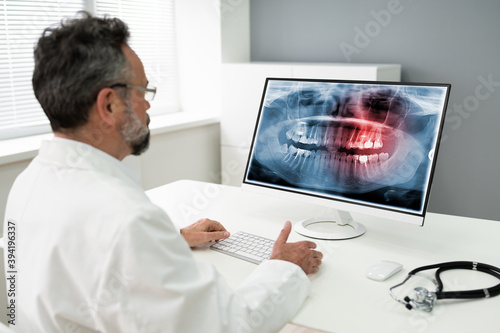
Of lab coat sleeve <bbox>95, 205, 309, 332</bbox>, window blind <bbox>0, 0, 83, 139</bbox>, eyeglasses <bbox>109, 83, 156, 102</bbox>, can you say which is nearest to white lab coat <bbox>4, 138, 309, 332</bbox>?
lab coat sleeve <bbox>95, 205, 309, 332</bbox>

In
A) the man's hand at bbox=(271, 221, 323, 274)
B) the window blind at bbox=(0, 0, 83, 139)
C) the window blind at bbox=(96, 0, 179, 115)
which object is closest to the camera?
the man's hand at bbox=(271, 221, 323, 274)

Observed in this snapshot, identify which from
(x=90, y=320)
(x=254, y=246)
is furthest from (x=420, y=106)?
(x=90, y=320)

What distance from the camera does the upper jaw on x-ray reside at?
1.47m

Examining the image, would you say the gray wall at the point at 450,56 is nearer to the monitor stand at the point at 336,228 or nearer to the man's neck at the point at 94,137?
the monitor stand at the point at 336,228

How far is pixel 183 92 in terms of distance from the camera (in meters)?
4.02

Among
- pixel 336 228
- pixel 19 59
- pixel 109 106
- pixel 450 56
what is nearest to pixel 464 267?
pixel 336 228

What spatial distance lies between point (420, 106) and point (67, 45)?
972 millimetres

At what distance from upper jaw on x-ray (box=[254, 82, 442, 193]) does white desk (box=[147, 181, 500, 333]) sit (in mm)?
198

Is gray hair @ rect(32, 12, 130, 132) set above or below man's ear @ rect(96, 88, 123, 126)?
above

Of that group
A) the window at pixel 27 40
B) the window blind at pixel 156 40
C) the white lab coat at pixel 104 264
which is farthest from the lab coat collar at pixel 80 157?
the window blind at pixel 156 40

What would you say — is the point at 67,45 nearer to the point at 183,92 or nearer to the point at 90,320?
the point at 90,320

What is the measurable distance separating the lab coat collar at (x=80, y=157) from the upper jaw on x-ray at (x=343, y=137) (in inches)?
27.9

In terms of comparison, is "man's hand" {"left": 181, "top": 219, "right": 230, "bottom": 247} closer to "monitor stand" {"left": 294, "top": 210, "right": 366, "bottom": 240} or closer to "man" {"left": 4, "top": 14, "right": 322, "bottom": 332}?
"monitor stand" {"left": 294, "top": 210, "right": 366, "bottom": 240}

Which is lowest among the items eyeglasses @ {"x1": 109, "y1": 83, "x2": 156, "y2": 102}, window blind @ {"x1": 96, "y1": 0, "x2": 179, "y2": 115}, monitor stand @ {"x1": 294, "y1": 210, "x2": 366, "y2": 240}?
monitor stand @ {"x1": 294, "y1": 210, "x2": 366, "y2": 240}
